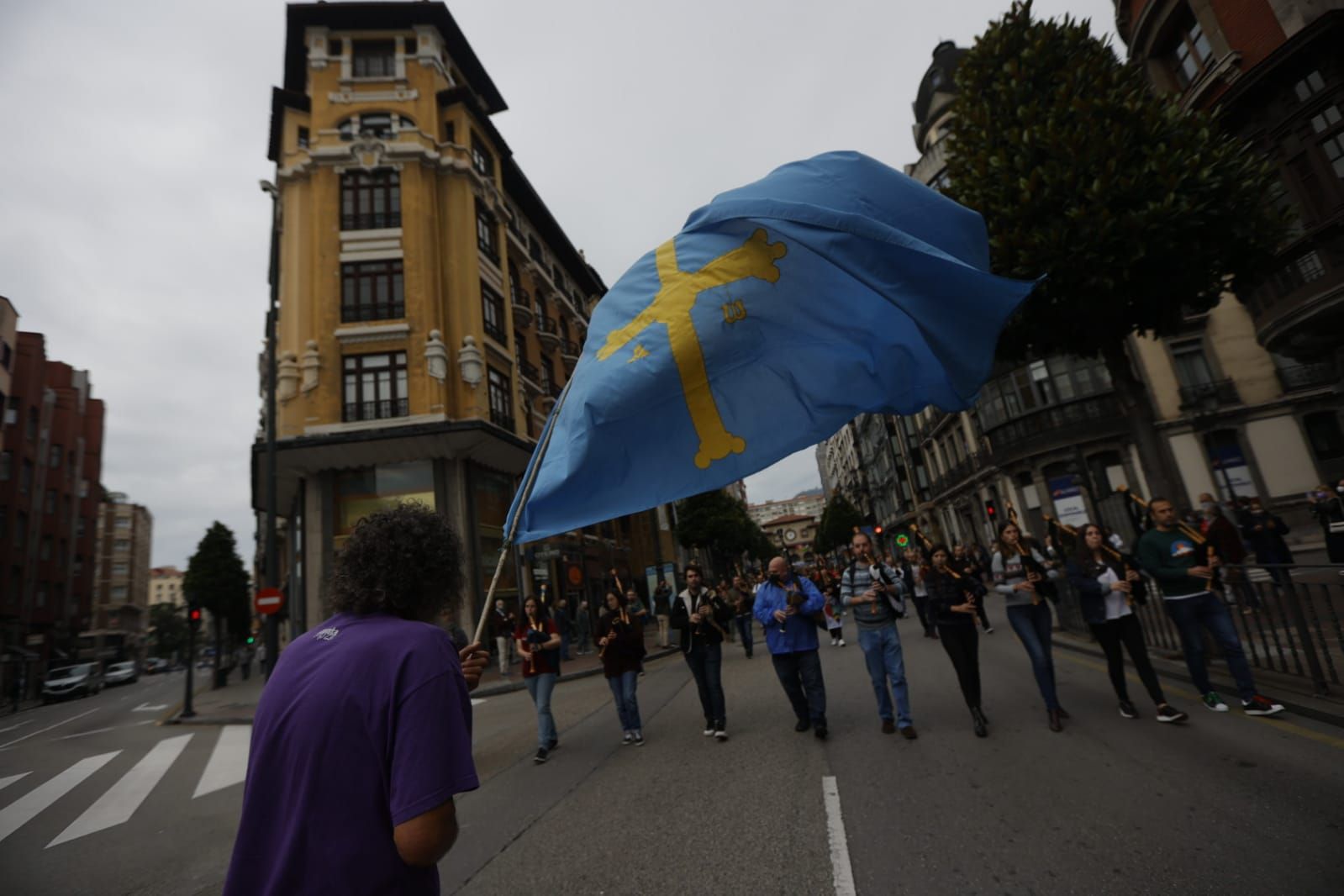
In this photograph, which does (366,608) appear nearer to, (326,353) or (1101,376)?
(326,353)

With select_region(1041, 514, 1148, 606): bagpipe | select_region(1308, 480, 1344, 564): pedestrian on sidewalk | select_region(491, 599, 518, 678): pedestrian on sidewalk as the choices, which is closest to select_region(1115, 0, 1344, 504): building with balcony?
select_region(1308, 480, 1344, 564): pedestrian on sidewalk

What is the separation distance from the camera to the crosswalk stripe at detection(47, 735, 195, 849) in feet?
21.1

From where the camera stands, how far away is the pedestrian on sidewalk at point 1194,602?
5.66 m

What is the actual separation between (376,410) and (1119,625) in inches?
783

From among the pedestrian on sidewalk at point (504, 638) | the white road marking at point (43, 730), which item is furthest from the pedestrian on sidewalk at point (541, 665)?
the white road marking at point (43, 730)

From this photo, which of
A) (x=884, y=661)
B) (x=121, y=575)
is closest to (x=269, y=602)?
(x=884, y=661)

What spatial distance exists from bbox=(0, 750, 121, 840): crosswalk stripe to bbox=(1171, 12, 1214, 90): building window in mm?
29596

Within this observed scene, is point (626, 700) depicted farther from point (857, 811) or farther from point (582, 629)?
point (582, 629)

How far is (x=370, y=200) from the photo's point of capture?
73.2ft

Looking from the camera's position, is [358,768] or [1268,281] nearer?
[358,768]

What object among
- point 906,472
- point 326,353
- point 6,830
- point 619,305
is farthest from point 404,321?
point 906,472

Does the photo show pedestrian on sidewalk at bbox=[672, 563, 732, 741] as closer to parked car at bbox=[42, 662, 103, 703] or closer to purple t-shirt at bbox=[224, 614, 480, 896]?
purple t-shirt at bbox=[224, 614, 480, 896]

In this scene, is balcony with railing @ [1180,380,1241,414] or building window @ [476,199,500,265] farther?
balcony with railing @ [1180,380,1241,414]

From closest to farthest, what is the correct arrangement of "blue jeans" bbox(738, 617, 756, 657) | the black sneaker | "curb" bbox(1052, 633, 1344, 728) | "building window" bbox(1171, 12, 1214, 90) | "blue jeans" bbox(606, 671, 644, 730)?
"curb" bbox(1052, 633, 1344, 728) < the black sneaker < "blue jeans" bbox(606, 671, 644, 730) < "blue jeans" bbox(738, 617, 756, 657) < "building window" bbox(1171, 12, 1214, 90)
